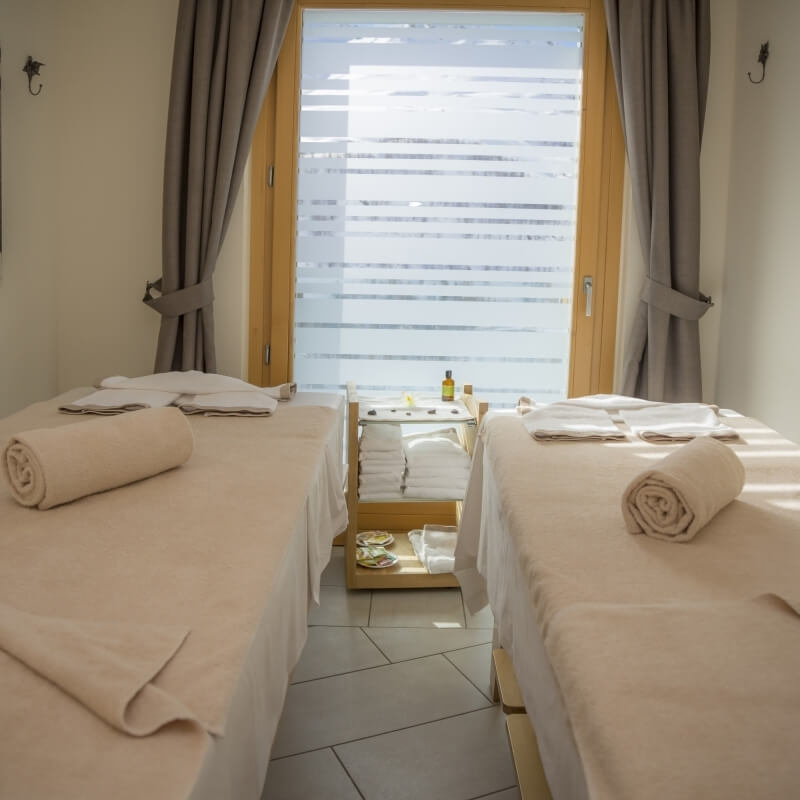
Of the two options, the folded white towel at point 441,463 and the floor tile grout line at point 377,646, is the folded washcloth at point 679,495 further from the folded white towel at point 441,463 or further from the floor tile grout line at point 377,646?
the folded white towel at point 441,463

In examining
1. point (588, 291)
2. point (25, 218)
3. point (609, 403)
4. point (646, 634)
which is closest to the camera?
A: point (646, 634)

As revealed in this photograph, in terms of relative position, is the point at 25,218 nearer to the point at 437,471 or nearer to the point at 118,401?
the point at 118,401

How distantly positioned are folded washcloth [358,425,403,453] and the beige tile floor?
0.47m

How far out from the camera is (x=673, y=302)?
2957 mm

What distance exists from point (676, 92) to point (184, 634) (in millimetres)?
2568

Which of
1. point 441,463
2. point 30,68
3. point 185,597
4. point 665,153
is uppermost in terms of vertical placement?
point 30,68

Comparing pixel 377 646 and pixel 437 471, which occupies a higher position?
pixel 437 471

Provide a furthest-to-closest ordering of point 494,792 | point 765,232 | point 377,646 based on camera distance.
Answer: point 765,232 < point 377,646 < point 494,792

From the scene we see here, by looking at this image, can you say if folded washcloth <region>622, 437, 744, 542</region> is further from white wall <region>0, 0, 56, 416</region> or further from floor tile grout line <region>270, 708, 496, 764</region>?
white wall <region>0, 0, 56, 416</region>

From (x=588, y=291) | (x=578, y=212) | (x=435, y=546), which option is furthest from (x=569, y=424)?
(x=578, y=212)

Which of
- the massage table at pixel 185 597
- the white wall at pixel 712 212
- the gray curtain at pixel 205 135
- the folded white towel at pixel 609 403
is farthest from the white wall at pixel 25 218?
the white wall at pixel 712 212

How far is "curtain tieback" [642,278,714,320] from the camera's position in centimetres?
295

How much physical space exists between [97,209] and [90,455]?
5.85 feet

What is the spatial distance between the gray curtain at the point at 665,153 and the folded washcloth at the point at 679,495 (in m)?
1.46
